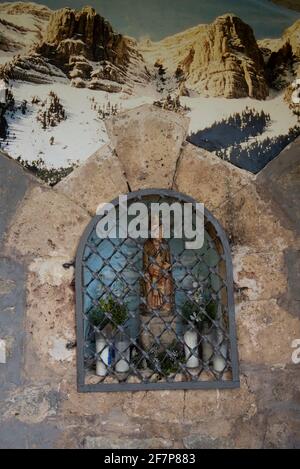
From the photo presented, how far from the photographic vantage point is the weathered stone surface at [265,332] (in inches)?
129

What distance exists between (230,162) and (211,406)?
1530 millimetres

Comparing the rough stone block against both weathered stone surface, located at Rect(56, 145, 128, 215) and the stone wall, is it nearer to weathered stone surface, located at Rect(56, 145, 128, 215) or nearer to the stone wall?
the stone wall

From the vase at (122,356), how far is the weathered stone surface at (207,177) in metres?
1.00

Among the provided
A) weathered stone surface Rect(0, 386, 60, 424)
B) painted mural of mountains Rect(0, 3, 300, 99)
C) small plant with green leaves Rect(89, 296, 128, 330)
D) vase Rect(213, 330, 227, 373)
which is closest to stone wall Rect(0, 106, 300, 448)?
weathered stone surface Rect(0, 386, 60, 424)

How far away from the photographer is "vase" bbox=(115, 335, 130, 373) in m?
3.22

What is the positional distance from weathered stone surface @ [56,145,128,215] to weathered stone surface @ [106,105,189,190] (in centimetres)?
6

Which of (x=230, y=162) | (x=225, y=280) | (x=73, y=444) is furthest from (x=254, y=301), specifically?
(x=73, y=444)

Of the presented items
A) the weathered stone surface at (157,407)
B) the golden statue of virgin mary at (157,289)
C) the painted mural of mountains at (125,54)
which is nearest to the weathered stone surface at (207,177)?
the golden statue of virgin mary at (157,289)

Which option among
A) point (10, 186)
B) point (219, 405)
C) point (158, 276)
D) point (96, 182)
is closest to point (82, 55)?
point (96, 182)

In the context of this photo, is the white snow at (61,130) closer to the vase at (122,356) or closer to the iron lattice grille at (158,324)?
the iron lattice grille at (158,324)

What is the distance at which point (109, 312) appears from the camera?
329 centimetres

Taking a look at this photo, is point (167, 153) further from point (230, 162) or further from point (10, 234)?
point (10, 234)

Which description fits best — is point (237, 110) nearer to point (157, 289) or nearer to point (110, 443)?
point (157, 289)

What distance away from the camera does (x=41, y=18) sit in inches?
137
